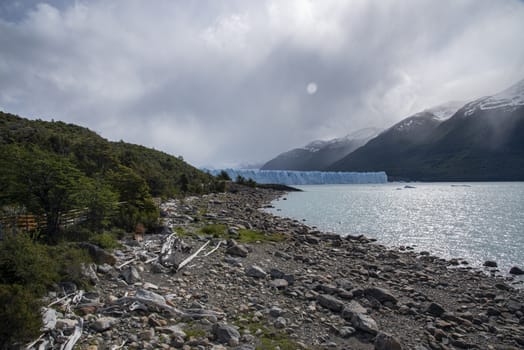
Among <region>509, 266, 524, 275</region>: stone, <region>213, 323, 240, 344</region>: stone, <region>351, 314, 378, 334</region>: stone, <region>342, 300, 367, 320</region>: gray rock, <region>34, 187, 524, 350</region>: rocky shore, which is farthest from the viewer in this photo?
<region>509, 266, 524, 275</region>: stone

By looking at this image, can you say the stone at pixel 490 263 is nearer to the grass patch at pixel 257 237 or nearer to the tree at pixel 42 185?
the grass patch at pixel 257 237

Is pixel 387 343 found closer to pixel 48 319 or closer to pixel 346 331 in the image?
pixel 346 331

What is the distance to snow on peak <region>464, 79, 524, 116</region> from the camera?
175m

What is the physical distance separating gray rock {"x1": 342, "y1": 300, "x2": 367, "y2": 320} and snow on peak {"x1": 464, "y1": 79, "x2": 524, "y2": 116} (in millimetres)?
211307

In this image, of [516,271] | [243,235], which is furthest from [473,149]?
[243,235]

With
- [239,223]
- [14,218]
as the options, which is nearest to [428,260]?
[239,223]

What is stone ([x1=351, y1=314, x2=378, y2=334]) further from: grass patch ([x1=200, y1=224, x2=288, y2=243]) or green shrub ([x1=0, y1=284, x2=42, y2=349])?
grass patch ([x1=200, y1=224, x2=288, y2=243])

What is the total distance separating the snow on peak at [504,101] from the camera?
175 metres

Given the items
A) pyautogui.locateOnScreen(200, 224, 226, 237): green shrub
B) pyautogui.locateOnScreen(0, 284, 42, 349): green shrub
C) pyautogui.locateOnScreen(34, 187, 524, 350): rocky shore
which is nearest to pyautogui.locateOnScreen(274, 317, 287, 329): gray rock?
pyautogui.locateOnScreen(34, 187, 524, 350): rocky shore

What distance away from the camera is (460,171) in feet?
475

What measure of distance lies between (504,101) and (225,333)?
9044 inches

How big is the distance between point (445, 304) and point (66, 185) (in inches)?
541

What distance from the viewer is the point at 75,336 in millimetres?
5223

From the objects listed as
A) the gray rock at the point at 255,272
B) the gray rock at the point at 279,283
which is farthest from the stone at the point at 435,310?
the gray rock at the point at 255,272
